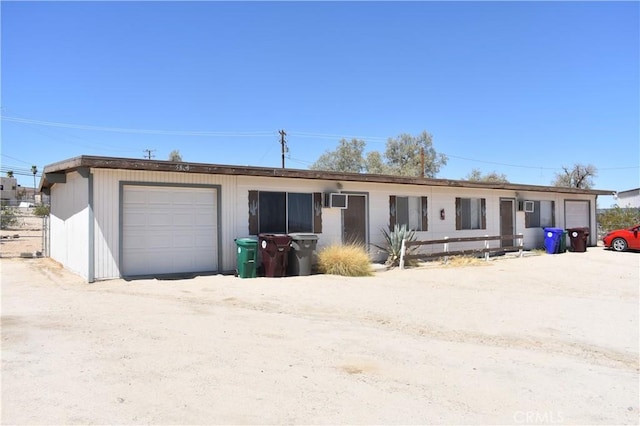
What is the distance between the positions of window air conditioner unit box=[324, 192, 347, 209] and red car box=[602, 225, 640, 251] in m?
13.5

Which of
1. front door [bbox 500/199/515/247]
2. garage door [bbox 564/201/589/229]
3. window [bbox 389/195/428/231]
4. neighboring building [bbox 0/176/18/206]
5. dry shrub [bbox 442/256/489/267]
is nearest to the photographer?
dry shrub [bbox 442/256/489/267]

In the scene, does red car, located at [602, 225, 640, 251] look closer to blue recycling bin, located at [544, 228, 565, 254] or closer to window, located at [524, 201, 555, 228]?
window, located at [524, 201, 555, 228]

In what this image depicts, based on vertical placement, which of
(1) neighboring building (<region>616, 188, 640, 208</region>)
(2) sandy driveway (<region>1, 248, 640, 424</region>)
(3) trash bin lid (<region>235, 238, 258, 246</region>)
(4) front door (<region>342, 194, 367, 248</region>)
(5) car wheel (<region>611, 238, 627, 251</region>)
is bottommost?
(2) sandy driveway (<region>1, 248, 640, 424</region>)

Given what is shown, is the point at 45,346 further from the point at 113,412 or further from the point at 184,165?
the point at 184,165

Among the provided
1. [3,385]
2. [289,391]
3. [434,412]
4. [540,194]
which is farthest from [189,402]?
[540,194]

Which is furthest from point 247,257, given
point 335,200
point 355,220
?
point 355,220

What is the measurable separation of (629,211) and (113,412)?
3083 centimetres

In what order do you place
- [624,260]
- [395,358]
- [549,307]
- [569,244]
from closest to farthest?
[395,358] < [549,307] < [624,260] < [569,244]

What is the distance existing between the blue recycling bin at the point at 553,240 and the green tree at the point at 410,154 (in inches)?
940

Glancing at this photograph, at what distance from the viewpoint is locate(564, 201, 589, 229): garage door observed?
22125mm

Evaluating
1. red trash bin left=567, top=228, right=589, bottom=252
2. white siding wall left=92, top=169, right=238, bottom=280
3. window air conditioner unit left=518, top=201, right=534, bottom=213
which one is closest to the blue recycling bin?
red trash bin left=567, top=228, right=589, bottom=252

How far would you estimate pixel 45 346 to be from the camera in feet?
17.3

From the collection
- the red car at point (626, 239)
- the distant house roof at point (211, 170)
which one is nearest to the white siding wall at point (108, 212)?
the distant house roof at point (211, 170)

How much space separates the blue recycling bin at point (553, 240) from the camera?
19.1 m
